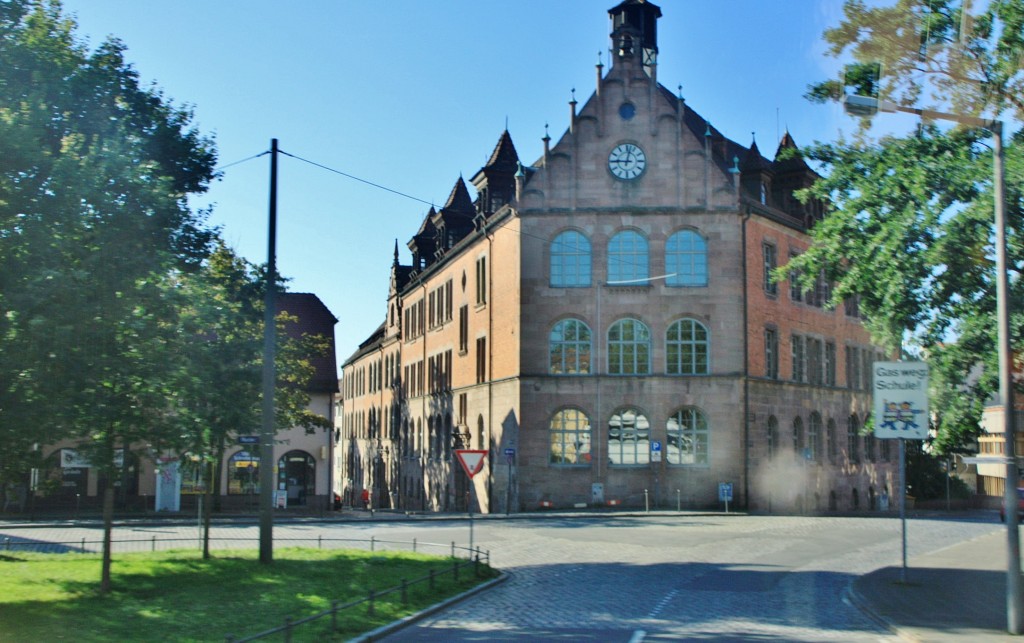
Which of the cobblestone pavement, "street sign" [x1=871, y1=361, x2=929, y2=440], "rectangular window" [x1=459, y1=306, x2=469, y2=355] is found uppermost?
"rectangular window" [x1=459, y1=306, x2=469, y2=355]

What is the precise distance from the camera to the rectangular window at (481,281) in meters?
51.4

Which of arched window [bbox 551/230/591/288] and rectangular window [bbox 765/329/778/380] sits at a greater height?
arched window [bbox 551/230/591/288]

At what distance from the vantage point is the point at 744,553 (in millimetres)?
25969

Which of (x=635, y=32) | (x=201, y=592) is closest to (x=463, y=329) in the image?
(x=635, y=32)

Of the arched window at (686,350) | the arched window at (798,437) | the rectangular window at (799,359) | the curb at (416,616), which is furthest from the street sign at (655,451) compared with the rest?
the curb at (416,616)

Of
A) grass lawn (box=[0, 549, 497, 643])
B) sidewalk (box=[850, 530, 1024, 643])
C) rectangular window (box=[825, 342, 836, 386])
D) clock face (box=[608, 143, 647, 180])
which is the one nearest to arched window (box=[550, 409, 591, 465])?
clock face (box=[608, 143, 647, 180])

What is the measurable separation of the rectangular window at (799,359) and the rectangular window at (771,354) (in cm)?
230

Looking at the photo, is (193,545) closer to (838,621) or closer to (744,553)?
(744,553)

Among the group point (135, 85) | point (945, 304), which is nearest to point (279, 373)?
point (135, 85)

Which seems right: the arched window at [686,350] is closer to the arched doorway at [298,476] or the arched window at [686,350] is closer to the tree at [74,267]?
the arched doorway at [298,476]

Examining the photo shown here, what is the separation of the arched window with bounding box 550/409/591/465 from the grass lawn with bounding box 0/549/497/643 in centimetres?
2114

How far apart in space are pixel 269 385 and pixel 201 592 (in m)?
4.59

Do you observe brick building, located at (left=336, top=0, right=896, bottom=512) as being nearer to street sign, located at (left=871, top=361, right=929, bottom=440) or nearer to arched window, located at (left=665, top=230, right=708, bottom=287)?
arched window, located at (left=665, top=230, right=708, bottom=287)

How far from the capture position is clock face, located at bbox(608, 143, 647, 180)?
148ft
